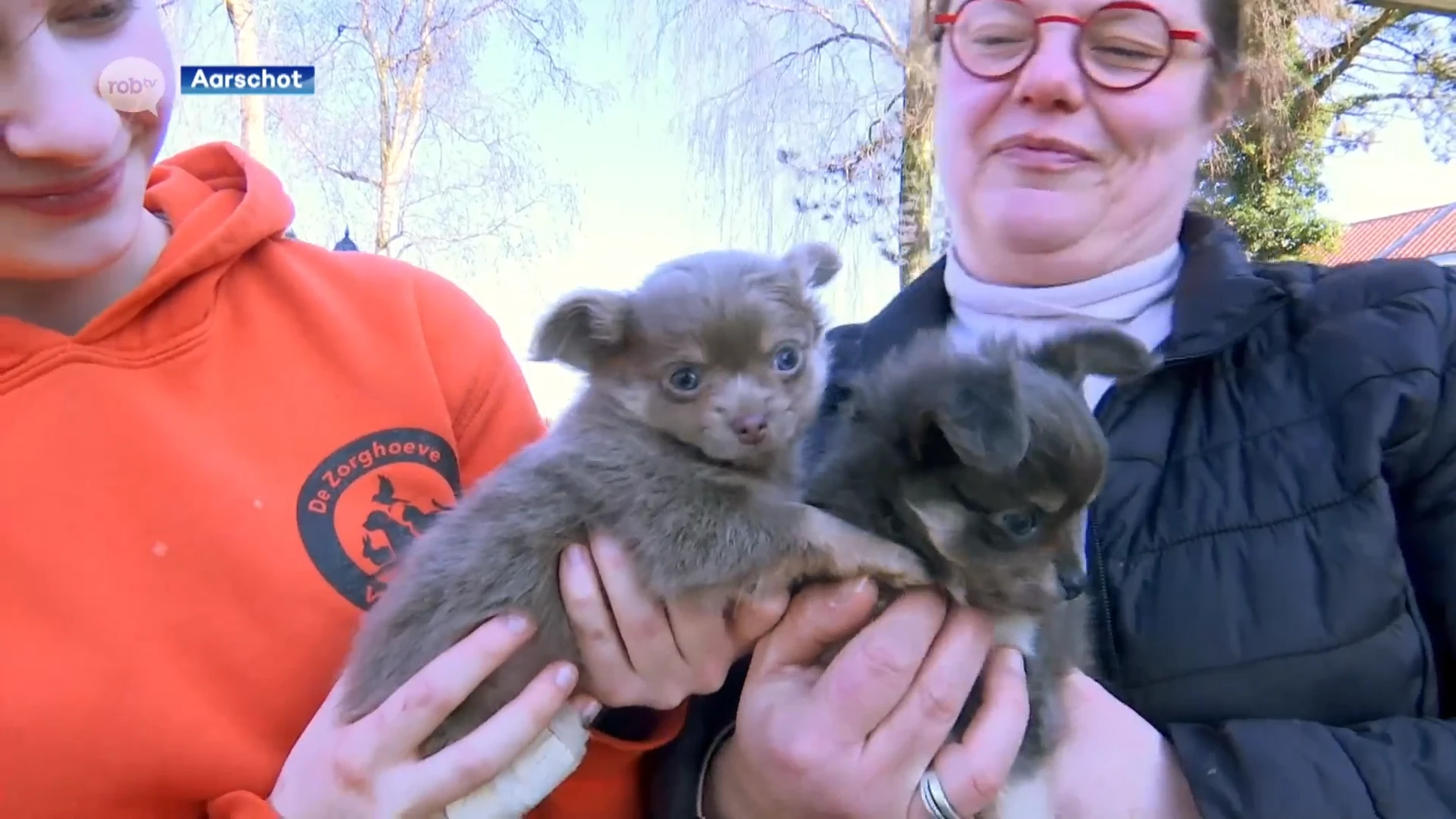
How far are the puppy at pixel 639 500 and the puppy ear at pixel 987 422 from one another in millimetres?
319

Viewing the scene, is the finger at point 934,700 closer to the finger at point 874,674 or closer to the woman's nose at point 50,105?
the finger at point 874,674

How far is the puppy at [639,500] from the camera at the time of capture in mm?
1688

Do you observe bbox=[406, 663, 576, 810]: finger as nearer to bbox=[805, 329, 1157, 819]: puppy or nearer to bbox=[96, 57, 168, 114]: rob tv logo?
bbox=[805, 329, 1157, 819]: puppy

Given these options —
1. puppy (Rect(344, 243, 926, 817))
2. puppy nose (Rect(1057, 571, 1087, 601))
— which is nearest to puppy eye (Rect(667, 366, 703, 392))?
puppy (Rect(344, 243, 926, 817))

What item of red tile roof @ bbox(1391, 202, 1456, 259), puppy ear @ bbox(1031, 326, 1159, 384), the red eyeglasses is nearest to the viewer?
puppy ear @ bbox(1031, 326, 1159, 384)

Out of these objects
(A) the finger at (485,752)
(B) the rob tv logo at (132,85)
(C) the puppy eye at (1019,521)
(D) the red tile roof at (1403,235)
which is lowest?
(D) the red tile roof at (1403,235)

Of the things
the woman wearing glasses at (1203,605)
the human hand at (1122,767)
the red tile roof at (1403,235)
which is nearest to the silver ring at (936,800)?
the woman wearing glasses at (1203,605)

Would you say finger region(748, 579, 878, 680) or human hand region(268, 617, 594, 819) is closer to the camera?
human hand region(268, 617, 594, 819)

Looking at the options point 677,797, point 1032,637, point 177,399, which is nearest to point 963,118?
point 1032,637

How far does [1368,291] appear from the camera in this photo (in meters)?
1.86

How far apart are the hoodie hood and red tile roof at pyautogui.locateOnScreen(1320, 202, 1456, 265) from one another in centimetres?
1664

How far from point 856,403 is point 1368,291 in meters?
1.01

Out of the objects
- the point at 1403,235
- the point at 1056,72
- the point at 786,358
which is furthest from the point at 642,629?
the point at 1403,235

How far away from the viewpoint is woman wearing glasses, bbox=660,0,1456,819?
160 centimetres
